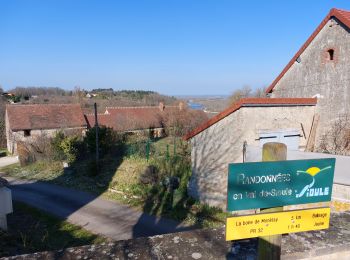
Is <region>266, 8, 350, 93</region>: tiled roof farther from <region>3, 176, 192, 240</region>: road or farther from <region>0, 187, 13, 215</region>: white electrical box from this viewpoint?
<region>0, 187, 13, 215</region>: white electrical box

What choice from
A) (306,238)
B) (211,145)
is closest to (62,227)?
(211,145)

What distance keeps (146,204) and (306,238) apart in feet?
33.3

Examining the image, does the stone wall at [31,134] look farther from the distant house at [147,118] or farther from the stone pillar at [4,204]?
the stone pillar at [4,204]

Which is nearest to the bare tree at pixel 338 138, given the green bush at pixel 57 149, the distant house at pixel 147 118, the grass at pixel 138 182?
the grass at pixel 138 182

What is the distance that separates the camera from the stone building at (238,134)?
32.4 ft

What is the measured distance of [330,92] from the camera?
37.9 feet

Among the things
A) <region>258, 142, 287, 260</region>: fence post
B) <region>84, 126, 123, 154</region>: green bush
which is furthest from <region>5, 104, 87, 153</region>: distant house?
<region>258, 142, 287, 260</region>: fence post

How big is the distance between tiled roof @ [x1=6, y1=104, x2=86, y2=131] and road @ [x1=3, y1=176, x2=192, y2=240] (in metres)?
13.9

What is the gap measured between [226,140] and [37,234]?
6.88 meters

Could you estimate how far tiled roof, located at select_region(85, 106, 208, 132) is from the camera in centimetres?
3133

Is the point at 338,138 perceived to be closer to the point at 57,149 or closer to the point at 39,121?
the point at 57,149

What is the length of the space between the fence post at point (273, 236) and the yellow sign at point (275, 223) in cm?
7

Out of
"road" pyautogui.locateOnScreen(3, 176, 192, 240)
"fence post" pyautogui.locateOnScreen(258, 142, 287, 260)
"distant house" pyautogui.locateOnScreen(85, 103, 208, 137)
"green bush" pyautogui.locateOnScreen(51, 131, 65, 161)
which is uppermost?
"fence post" pyautogui.locateOnScreen(258, 142, 287, 260)

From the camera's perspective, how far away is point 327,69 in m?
11.8
